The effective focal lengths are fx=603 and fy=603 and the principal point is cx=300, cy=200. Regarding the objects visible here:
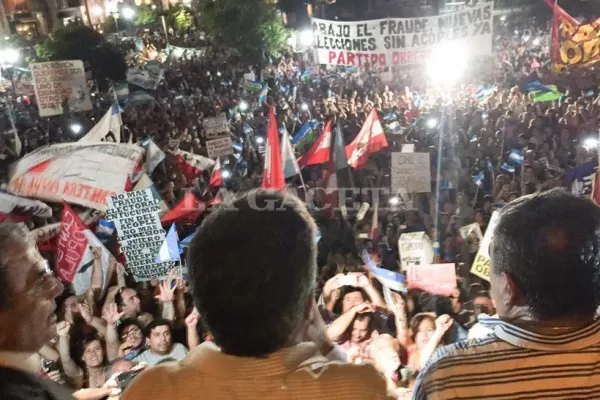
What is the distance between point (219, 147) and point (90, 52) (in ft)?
65.0

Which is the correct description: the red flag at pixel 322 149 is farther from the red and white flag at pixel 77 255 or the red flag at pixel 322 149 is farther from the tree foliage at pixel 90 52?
the tree foliage at pixel 90 52

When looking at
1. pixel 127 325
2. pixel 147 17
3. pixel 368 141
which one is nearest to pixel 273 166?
pixel 368 141

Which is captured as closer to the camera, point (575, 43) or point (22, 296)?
point (22, 296)

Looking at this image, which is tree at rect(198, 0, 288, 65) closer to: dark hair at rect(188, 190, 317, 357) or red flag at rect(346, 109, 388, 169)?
red flag at rect(346, 109, 388, 169)

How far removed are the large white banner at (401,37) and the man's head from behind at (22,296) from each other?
890 cm

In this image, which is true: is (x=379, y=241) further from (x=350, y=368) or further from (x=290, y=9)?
(x=290, y=9)

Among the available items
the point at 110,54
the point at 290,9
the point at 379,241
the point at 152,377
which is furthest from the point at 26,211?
the point at 290,9

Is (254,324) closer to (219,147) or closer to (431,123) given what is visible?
(219,147)

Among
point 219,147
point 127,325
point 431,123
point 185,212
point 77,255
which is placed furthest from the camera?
point 431,123

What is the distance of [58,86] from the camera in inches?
485

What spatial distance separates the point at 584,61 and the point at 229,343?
10.5 meters

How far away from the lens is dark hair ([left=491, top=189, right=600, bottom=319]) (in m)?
1.50

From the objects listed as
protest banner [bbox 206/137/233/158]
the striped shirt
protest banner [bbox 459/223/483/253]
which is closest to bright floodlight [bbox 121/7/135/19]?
protest banner [bbox 206/137/233/158]

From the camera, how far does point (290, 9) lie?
4338 cm
